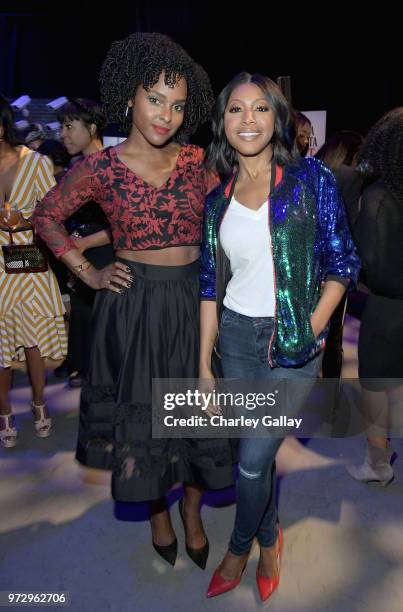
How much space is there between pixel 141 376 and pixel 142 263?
424mm

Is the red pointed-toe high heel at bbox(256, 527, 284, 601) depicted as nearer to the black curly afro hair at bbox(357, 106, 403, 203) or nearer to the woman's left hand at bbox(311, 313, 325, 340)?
the woman's left hand at bbox(311, 313, 325, 340)

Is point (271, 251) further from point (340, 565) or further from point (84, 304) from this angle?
point (84, 304)

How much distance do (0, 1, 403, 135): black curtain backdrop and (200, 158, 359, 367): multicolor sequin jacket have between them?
5240mm

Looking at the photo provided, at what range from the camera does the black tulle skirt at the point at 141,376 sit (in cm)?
207

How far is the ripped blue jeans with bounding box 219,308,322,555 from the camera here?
188 cm

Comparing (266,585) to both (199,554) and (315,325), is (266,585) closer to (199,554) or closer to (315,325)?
(199,554)

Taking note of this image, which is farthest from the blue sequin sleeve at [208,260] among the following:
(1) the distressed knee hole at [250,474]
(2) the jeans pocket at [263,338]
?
(1) the distressed knee hole at [250,474]

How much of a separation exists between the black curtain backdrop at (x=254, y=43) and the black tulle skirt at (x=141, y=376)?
5.39 m

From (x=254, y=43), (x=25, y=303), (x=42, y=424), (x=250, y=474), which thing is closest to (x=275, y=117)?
(x=250, y=474)

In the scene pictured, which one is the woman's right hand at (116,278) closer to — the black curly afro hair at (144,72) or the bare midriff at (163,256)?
the bare midriff at (163,256)

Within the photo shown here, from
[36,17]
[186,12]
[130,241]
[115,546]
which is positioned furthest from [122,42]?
[36,17]

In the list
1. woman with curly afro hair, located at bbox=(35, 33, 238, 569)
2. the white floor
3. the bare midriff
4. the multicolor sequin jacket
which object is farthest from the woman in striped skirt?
the multicolor sequin jacket

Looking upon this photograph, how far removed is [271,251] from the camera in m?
1.78

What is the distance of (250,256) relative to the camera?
183 centimetres
